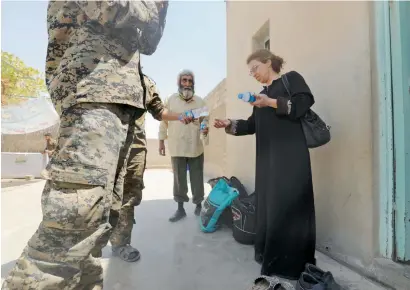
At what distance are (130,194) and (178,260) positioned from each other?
2.04 ft

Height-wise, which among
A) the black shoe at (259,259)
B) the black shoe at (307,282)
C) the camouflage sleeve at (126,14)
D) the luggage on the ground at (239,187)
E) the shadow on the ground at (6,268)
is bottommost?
the shadow on the ground at (6,268)

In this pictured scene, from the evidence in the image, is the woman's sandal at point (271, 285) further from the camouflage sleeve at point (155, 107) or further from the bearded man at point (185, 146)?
the bearded man at point (185, 146)

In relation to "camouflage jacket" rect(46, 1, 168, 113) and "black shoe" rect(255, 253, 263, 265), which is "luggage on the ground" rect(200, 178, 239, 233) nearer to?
"black shoe" rect(255, 253, 263, 265)

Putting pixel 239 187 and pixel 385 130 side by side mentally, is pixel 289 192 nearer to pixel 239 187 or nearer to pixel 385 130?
pixel 385 130

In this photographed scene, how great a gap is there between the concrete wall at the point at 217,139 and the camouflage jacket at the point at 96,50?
17.0 ft

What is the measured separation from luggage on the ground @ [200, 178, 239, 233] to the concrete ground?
0.30ft

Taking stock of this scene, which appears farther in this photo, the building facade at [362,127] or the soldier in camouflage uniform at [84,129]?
the building facade at [362,127]

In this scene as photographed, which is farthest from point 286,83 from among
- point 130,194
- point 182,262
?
point 182,262

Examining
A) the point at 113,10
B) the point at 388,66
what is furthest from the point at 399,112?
the point at 113,10

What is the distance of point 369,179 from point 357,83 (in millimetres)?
637

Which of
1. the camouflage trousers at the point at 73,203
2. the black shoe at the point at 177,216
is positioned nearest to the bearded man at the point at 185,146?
the black shoe at the point at 177,216

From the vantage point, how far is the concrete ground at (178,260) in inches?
60.6

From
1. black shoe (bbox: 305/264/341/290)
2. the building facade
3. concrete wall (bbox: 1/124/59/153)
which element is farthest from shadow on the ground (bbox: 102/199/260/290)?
concrete wall (bbox: 1/124/59/153)

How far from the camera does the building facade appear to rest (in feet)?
4.85
